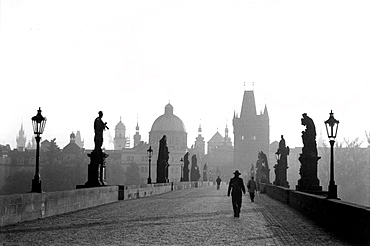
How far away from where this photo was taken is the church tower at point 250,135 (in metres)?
150

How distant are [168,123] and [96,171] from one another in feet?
420

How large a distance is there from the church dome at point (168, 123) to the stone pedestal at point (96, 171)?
414ft

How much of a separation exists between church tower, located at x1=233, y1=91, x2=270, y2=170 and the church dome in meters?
15.7

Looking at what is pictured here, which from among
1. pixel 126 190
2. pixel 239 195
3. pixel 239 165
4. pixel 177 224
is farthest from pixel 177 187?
pixel 239 165

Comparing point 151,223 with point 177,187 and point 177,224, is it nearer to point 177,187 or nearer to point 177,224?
point 177,224

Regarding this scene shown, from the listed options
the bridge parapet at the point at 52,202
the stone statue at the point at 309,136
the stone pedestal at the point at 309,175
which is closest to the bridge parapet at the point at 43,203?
the bridge parapet at the point at 52,202

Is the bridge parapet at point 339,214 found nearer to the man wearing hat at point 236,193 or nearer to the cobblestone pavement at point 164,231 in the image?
the cobblestone pavement at point 164,231

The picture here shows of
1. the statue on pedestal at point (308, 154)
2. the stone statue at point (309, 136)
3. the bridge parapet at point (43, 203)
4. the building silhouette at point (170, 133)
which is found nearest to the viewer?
the bridge parapet at point (43, 203)

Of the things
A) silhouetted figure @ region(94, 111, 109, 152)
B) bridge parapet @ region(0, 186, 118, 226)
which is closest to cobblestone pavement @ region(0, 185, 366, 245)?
bridge parapet @ region(0, 186, 118, 226)

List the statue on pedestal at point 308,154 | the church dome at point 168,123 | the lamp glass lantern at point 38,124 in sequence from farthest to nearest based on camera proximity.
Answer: the church dome at point 168,123, the statue on pedestal at point 308,154, the lamp glass lantern at point 38,124

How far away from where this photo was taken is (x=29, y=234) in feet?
39.5

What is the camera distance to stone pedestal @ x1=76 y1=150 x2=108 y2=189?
25.7 m

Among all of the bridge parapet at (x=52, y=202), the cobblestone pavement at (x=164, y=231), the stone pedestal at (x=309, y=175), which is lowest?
the cobblestone pavement at (x=164, y=231)

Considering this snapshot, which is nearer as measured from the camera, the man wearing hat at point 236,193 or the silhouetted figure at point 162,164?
the man wearing hat at point 236,193
